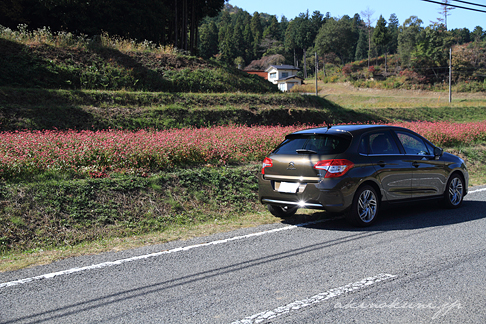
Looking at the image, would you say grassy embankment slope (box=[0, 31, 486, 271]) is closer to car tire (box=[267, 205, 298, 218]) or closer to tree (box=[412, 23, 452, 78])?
car tire (box=[267, 205, 298, 218])

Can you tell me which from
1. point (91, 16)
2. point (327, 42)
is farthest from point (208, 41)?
point (91, 16)

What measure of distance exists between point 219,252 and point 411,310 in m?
2.72

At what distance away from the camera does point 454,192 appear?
346 inches

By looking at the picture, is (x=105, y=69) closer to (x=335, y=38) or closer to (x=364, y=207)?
(x=364, y=207)

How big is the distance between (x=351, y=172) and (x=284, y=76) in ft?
317

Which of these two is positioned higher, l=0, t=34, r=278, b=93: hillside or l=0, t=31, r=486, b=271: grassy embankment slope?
l=0, t=34, r=278, b=93: hillside

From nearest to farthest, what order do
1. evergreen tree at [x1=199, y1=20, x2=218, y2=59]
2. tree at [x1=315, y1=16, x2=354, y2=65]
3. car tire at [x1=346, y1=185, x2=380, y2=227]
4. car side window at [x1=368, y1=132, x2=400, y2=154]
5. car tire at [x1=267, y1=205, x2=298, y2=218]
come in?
car tire at [x1=346, y1=185, x2=380, y2=227]
car side window at [x1=368, y1=132, x2=400, y2=154]
car tire at [x1=267, y1=205, x2=298, y2=218]
tree at [x1=315, y1=16, x2=354, y2=65]
evergreen tree at [x1=199, y1=20, x2=218, y2=59]

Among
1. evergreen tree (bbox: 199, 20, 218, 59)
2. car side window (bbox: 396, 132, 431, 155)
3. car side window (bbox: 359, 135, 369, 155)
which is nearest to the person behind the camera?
car side window (bbox: 359, 135, 369, 155)

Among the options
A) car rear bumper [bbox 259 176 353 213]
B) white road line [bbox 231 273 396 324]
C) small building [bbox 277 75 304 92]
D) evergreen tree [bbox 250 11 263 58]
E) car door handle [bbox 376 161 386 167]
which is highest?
evergreen tree [bbox 250 11 263 58]

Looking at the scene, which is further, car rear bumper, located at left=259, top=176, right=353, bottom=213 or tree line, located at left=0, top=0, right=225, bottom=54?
tree line, located at left=0, top=0, right=225, bottom=54

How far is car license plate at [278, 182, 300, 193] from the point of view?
23.2 ft

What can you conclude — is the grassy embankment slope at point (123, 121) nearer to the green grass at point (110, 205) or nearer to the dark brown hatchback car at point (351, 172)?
the green grass at point (110, 205)

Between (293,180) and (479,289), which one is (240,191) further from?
(479,289)

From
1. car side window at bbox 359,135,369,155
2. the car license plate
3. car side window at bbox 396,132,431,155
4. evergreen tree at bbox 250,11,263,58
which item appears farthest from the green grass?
evergreen tree at bbox 250,11,263,58
